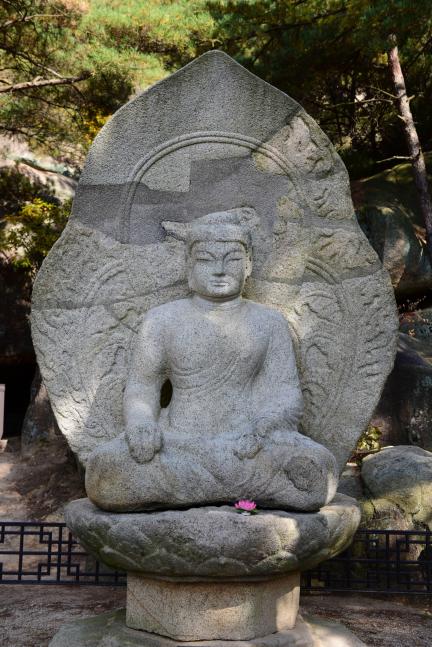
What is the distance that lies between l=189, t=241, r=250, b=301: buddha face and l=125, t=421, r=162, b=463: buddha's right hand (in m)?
0.91

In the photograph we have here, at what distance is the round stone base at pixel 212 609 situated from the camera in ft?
11.6

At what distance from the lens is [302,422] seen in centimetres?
447

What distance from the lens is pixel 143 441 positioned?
3600 mm

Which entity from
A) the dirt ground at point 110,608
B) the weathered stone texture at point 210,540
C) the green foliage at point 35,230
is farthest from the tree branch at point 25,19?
the weathered stone texture at point 210,540

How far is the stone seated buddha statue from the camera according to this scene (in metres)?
3.54

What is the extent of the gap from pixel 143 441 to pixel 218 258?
118 cm

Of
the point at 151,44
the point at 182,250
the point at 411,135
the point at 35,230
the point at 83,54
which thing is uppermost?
the point at 151,44

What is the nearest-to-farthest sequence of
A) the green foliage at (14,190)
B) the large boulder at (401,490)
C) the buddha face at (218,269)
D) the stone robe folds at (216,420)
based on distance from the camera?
the stone robe folds at (216,420)
the buddha face at (218,269)
the large boulder at (401,490)
the green foliage at (14,190)

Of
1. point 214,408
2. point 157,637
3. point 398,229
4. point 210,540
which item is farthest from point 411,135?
point 157,637

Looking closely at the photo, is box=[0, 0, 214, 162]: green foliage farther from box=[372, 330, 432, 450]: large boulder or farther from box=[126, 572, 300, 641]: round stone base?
box=[126, 572, 300, 641]: round stone base

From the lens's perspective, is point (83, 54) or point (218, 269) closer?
point (218, 269)

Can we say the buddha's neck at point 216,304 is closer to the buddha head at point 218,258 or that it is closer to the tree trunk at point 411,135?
the buddha head at point 218,258

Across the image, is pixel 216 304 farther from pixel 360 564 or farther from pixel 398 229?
pixel 398 229

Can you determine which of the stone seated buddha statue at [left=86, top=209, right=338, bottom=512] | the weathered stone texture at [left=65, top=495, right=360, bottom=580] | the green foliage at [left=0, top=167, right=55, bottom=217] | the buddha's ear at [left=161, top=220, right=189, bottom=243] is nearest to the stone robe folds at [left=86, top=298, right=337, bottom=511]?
the stone seated buddha statue at [left=86, top=209, right=338, bottom=512]
